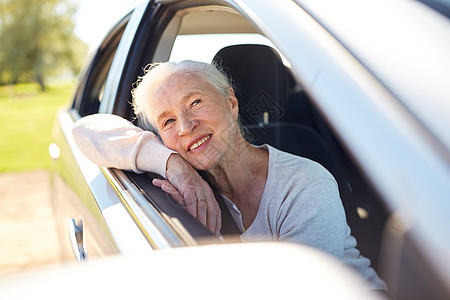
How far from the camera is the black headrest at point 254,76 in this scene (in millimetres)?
2375

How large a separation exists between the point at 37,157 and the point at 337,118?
1004cm

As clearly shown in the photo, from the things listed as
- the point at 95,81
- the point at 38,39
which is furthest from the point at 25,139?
the point at 38,39

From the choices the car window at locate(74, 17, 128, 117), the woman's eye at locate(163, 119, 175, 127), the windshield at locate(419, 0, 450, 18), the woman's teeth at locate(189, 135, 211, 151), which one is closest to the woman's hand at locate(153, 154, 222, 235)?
the woman's teeth at locate(189, 135, 211, 151)

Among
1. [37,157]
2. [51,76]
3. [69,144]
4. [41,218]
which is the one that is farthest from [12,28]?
[69,144]

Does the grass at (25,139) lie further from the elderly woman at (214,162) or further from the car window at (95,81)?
the elderly woman at (214,162)

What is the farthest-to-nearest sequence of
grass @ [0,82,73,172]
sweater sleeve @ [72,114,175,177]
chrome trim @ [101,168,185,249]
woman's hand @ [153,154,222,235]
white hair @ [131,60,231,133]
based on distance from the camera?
1. grass @ [0,82,73,172]
2. white hair @ [131,60,231,133]
3. sweater sleeve @ [72,114,175,177]
4. woman's hand @ [153,154,222,235]
5. chrome trim @ [101,168,185,249]

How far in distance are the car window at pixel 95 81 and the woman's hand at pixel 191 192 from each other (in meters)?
1.65

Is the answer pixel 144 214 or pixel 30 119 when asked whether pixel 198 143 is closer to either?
pixel 144 214

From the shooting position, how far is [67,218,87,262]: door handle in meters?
Answer: 1.77

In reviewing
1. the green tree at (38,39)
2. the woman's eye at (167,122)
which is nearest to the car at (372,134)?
the woman's eye at (167,122)

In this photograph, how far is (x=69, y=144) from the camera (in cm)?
255

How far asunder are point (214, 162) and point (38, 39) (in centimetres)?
4107

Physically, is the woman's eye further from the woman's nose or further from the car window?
the car window

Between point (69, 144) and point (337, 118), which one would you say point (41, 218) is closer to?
point (69, 144)
